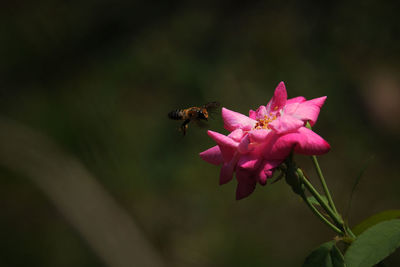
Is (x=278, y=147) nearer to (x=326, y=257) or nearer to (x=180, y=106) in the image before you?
(x=326, y=257)

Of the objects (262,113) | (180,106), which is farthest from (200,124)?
(180,106)

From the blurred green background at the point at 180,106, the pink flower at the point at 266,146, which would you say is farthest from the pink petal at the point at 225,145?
the blurred green background at the point at 180,106

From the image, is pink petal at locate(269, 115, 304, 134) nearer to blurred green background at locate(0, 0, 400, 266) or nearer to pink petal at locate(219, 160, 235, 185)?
pink petal at locate(219, 160, 235, 185)

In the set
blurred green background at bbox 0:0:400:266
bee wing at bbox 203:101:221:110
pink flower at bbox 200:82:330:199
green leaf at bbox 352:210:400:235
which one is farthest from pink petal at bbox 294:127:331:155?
blurred green background at bbox 0:0:400:266

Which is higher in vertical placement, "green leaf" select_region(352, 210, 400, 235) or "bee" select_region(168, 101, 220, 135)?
"bee" select_region(168, 101, 220, 135)

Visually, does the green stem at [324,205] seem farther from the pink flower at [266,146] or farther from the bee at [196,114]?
the bee at [196,114]

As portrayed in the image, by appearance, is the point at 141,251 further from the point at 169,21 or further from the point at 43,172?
the point at 169,21
